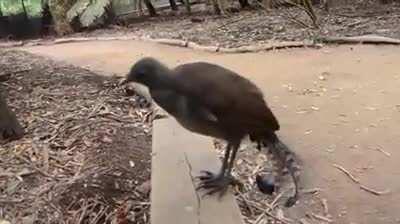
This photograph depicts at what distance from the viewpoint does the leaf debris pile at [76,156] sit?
363 centimetres

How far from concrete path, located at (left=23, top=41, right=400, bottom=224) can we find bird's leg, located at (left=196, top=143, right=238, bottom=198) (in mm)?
841

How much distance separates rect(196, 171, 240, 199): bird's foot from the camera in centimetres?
304

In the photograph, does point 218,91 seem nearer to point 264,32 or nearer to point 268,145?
point 268,145

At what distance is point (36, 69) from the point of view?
7.04 meters

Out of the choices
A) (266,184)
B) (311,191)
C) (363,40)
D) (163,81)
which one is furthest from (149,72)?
(363,40)

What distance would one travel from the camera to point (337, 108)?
5.43 metres

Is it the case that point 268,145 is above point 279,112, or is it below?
above

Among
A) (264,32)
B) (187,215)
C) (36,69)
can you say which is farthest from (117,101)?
(264,32)

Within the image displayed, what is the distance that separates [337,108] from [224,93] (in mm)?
2622

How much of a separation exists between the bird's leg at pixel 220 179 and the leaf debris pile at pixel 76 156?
45cm

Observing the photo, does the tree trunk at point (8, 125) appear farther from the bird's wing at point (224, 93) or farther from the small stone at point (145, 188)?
the bird's wing at point (224, 93)

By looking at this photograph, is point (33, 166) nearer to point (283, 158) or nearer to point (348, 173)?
point (283, 158)

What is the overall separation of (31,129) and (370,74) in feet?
10.6

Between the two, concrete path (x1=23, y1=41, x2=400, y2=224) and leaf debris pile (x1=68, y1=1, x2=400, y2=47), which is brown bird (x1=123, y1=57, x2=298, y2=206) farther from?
leaf debris pile (x1=68, y1=1, x2=400, y2=47)
